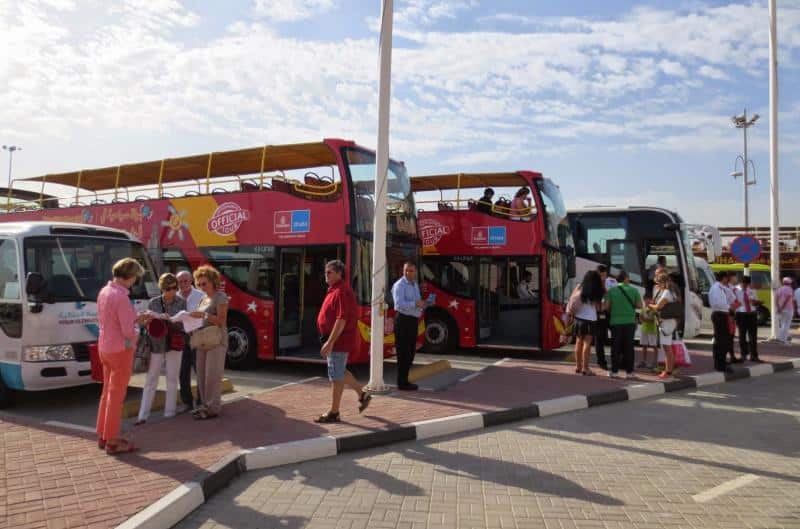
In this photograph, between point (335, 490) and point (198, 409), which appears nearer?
point (335, 490)

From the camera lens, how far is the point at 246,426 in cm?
664

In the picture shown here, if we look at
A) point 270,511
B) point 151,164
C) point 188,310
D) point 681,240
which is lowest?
point 270,511

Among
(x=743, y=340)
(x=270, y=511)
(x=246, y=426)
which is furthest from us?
(x=743, y=340)

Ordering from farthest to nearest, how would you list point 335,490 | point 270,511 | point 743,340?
point 743,340 → point 335,490 → point 270,511

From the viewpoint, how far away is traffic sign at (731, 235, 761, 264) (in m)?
13.9

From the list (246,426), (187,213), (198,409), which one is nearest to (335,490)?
(246,426)

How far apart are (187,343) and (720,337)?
29.2ft

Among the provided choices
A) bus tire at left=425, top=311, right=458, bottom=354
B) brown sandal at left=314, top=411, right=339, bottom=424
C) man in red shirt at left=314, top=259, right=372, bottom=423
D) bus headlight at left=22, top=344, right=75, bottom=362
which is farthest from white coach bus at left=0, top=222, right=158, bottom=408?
→ bus tire at left=425, top=311, right=458, bottom=354

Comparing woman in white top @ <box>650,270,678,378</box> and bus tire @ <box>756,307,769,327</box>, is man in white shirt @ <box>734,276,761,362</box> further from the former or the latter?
bus tire @ <box>756,307,769,327</box>

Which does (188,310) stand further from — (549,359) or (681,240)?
(681,240)

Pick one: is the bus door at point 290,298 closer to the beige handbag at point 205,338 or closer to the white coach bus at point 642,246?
the beige handbag at point 205,338

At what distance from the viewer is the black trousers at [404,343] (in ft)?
28.7

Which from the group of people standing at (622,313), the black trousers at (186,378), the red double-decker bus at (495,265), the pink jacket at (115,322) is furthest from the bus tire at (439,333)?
the pink jacket at (115,322)

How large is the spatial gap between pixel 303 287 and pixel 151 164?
4.37 metres
